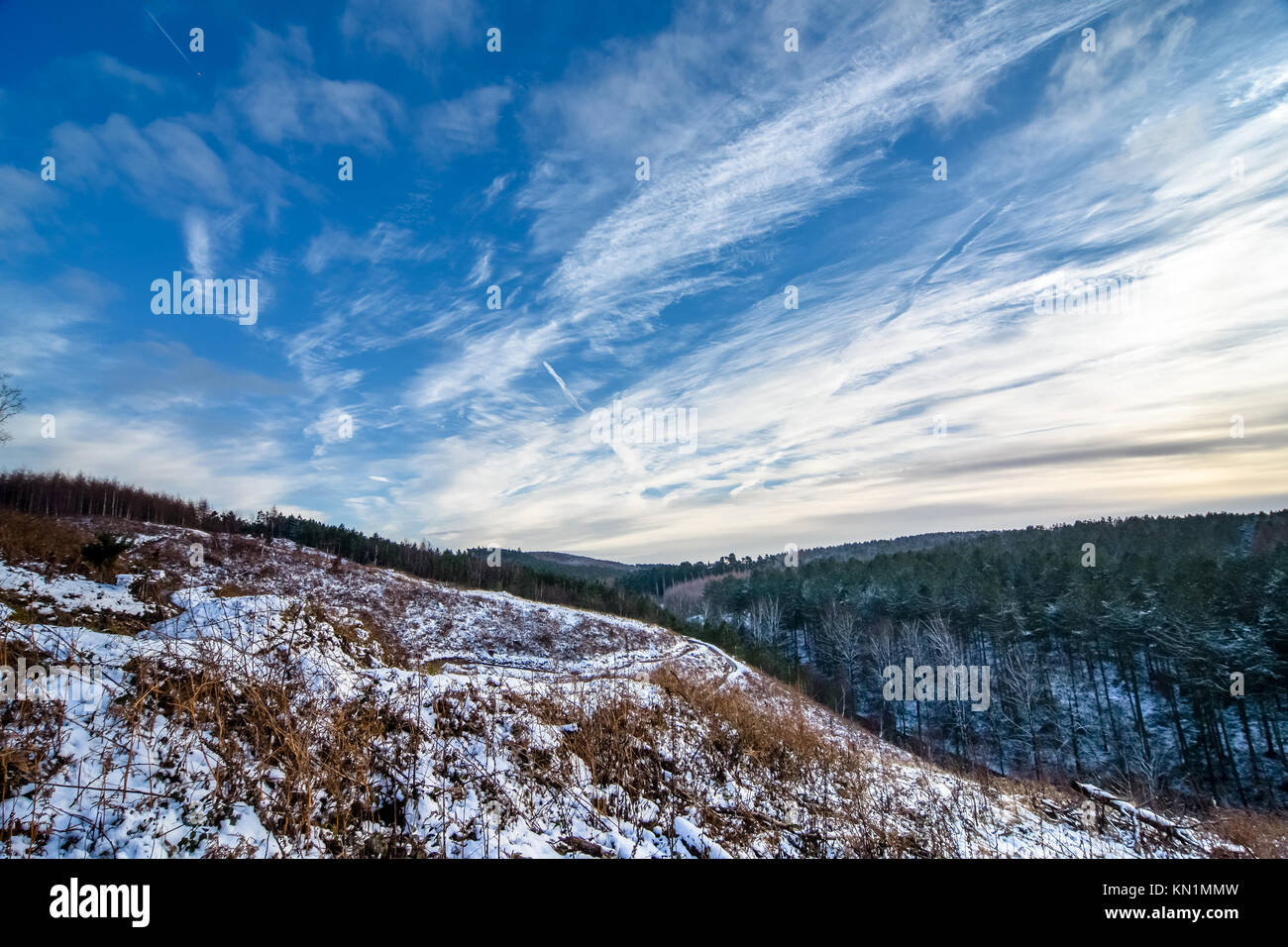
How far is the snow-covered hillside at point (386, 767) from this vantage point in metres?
4.44

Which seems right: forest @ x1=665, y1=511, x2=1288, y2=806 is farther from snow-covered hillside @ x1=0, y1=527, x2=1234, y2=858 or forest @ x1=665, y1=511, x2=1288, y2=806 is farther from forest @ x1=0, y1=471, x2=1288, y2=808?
snow-covered hillside @ x1=0, y1=527, x2=1234, y2=858

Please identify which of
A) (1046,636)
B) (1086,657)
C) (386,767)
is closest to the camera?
(386,767)

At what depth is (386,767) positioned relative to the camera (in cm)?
586

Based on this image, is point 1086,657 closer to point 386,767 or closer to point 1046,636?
point 1046,636

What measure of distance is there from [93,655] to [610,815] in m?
6.41

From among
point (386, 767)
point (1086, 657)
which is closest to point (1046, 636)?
point (1086, 657)

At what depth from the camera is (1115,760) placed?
39.7m

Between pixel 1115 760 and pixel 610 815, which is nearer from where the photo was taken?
pixel 610 815

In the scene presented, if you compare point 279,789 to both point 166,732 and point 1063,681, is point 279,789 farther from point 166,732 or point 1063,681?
point 1063,681

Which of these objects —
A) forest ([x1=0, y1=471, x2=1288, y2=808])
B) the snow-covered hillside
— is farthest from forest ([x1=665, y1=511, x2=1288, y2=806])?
the snow-covered hillside

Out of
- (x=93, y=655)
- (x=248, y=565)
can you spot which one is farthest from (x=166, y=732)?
(x=248, y=565)

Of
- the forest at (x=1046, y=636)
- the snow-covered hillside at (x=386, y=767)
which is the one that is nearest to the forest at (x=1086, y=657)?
the forest at (x=1046, y=636)

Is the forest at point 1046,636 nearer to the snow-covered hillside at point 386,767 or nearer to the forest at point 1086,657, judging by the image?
the forest at point 1086,657

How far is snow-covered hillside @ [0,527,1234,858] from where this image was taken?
4.44m
